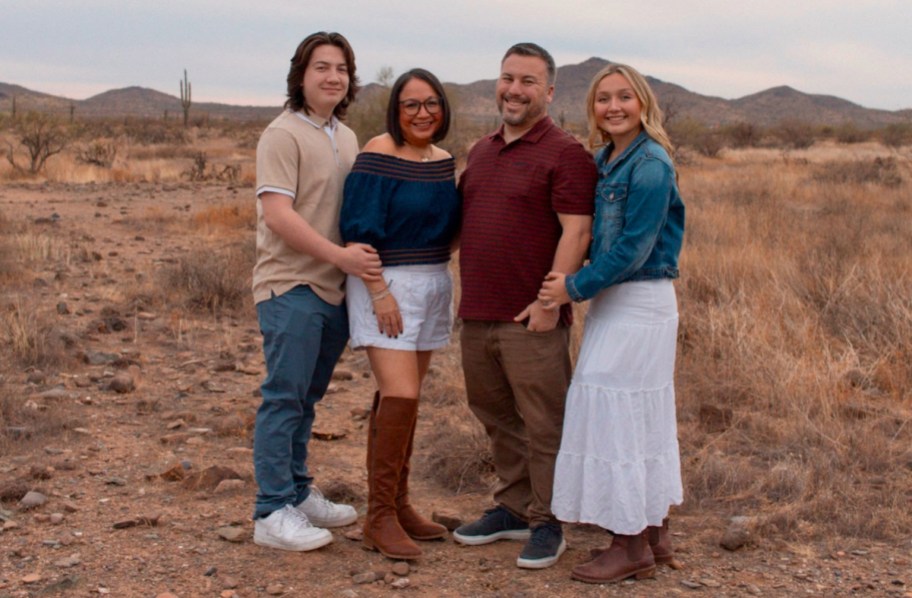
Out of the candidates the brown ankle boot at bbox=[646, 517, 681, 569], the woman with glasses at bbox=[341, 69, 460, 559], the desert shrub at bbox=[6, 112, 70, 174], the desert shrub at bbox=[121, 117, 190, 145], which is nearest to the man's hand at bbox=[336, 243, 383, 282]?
the woman with glasses at bbox=[341, 69, 460, 559]

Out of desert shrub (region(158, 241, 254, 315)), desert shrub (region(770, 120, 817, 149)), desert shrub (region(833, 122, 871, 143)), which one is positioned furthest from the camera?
desert shrub (region(833, 122, 871, 143))

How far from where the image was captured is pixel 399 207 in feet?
11.3

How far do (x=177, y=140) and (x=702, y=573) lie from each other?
113ft

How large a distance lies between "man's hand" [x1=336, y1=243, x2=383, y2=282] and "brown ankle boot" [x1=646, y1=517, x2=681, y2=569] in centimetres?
141

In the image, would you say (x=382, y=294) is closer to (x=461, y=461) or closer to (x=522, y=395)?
(x=522, y=395)

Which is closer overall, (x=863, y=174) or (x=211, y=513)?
(x=211, y=513)

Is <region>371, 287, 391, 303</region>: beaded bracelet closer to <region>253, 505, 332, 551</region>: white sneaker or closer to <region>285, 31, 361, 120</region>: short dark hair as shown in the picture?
<region>285, 31, 361, 120</region>: short dark hair

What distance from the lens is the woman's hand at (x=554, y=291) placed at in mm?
3371

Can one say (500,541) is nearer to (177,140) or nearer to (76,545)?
(76,545)

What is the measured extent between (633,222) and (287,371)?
1.37 meters

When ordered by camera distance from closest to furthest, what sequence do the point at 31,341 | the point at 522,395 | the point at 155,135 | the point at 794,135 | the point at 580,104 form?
the point at 522,395 < the point at 31,341 < the point at 155,135 < the point at 794,135 < the point at 580,104

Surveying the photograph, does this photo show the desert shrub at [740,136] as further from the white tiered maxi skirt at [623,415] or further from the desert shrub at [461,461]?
the white tiered maxi skirt at [623,415]

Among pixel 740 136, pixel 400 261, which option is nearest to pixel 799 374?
pixel 400 261

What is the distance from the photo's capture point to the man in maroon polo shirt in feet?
11.2
